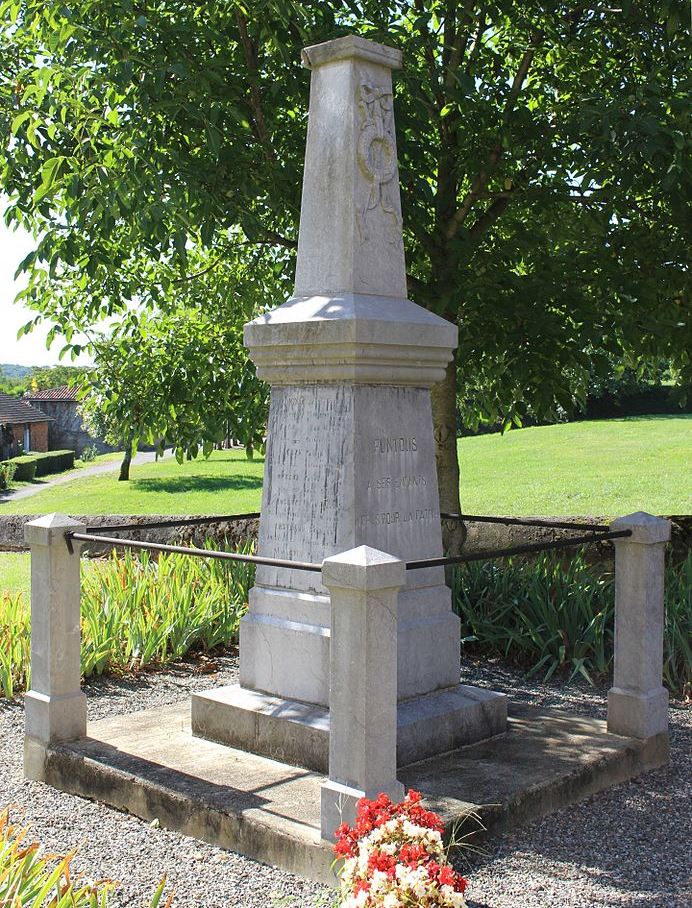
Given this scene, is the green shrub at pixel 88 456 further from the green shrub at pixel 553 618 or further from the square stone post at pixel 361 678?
the square stone post at pixel 361 678

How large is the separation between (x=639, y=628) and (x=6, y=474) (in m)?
32.6

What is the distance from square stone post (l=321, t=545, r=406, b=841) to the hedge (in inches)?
1347

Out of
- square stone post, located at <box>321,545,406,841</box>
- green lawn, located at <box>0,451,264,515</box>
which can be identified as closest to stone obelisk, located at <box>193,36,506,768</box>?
square stone post, located at <box>321,545,406,841</box>

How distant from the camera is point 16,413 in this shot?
51.8m

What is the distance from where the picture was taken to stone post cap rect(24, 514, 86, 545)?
16.4 feet

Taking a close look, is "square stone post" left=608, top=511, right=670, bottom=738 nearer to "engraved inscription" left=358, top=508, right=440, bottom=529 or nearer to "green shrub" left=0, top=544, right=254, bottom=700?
"engraved inscription" left=358, top=508, right=440, bottom=529

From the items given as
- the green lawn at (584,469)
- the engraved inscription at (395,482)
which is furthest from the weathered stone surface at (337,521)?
the green lawn at (584,469)

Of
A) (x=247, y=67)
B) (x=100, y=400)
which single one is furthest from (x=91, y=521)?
(x=247, y=67)

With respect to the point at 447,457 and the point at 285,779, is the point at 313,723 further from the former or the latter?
the point at 447,457

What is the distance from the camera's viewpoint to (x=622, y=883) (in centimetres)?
384

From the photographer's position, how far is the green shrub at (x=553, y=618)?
6934mm

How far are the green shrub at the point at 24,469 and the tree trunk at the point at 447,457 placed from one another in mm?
29478

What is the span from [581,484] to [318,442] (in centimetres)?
1748

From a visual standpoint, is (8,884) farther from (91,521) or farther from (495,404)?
(91,521)
